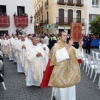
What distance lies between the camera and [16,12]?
67.7ft

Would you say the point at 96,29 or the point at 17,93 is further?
the point at 96,29

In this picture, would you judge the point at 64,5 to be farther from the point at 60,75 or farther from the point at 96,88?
the point at 60,75

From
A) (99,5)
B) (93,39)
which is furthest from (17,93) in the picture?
(99,5)

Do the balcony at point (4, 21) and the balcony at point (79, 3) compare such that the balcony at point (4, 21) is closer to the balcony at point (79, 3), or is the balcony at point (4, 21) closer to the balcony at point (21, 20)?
the balcony at point (21, 20)

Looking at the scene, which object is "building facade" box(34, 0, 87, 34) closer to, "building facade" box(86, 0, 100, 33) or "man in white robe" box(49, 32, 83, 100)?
"building facade" box(86, 0, 100, 33)

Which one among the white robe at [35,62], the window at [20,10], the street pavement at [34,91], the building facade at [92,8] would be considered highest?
the building facade at [92,8]

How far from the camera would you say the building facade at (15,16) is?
66.2 feet

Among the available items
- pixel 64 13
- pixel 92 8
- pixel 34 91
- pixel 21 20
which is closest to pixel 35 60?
pixel 34 91

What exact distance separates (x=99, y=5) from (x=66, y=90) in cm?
2915

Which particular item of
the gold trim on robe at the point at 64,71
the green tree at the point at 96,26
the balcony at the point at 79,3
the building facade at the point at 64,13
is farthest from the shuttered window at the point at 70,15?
the gold trim on robe at the point at 64,71

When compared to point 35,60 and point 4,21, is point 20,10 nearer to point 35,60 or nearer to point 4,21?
point 4,21

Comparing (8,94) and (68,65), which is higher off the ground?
(68,65)

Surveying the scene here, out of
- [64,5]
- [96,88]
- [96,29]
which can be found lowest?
[96,88]

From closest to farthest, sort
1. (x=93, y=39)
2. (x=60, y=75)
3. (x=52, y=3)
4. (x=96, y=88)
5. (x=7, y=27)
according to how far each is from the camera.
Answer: (x=60, y=75) → (x=96, y=88) → (x=93, y=39) → (x=7, y=27) → (x=52, y=3)
